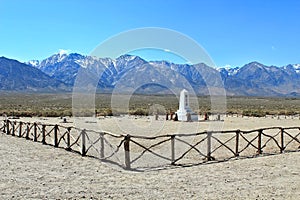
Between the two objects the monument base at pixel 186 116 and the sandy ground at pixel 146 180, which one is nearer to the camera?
the sandy ground at pixel 146 180

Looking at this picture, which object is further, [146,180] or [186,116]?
[186,116]

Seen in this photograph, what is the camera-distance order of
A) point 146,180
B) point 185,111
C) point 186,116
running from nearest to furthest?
1. point 146,180
2. point 186,116
3. point 185,111

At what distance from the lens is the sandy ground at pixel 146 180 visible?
8.79 m

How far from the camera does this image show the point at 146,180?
10359 millimetres

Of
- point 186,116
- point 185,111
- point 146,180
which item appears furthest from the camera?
point 185,111

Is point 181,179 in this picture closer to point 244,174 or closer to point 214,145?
point 244,174

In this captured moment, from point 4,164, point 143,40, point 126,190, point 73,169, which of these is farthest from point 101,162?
point 143,40

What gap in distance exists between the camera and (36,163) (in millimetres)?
12852

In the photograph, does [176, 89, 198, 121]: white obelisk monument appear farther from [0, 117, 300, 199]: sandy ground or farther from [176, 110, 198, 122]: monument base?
[0, 117, 300, 199]: sandy ground

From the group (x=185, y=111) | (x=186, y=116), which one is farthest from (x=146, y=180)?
(x=185, y=111)

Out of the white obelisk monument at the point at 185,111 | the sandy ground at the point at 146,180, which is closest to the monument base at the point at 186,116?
the white obelisk monument at the point at 185,111

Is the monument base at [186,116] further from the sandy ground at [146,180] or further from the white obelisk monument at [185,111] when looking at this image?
the sandy ground at [146,180]

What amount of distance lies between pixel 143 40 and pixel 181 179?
828 cm

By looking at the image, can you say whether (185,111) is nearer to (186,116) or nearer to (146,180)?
(186,116)
